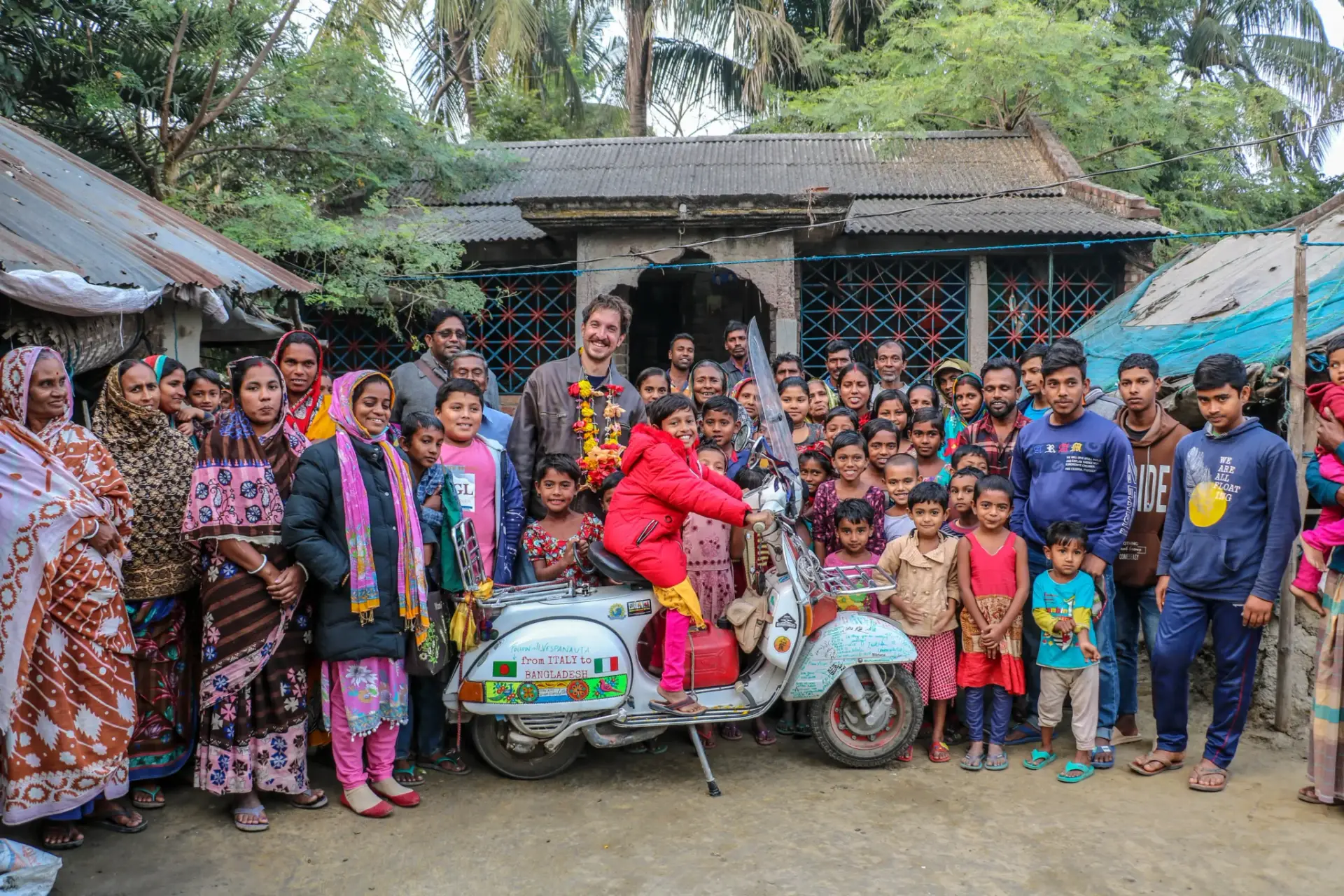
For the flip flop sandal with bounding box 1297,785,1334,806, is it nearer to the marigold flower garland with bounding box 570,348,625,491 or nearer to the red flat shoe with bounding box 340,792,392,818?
the marigold flower garland with bounding box 570,348,625,491

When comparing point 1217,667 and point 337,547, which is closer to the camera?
point 337,547

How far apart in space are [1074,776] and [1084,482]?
1264mm

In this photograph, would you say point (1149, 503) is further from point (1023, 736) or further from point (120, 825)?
point (120, 825)

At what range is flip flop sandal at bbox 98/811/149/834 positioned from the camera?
3.60 metres

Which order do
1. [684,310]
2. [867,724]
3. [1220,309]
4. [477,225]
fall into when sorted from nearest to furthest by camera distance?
[867,724] < [1220,309] < [477,225] < [684,310]

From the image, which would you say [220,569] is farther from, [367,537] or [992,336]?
[992,336]

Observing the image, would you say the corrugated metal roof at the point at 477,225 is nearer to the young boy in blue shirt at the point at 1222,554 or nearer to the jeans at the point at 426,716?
the jeans at the point at 426,716

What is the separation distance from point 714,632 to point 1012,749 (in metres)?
1.54

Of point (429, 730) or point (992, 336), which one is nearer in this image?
point (429, 730)

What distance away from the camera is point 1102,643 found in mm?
4336

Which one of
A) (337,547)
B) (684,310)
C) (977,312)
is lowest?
(337,547)

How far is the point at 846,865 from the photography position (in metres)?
3.37

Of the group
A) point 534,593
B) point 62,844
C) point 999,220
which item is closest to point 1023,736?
point 534,593

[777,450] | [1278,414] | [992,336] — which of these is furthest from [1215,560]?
[992,336]
